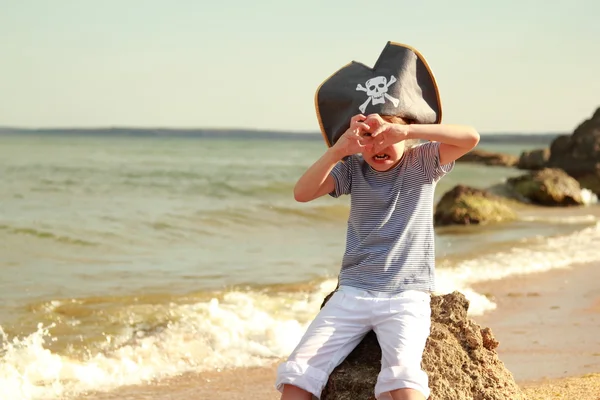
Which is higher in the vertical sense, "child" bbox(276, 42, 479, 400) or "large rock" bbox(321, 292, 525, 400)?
"child" bbox(276, 42, 479, 400)

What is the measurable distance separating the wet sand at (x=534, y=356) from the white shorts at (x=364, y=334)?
1355 mm

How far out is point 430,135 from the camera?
145 inches

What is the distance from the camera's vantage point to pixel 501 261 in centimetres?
1018

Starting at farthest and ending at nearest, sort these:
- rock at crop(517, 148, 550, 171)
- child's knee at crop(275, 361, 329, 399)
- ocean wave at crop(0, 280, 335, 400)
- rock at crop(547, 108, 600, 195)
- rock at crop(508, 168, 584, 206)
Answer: rock at crop(517, 148, 550, 171)
rock at crop(547, 108, 600, 195)
rock at crop(508, 168, 584, 206)
ocean wave at crop(0, 280, 335, 400)
child's knee at crop(275, 361, 329, 399)

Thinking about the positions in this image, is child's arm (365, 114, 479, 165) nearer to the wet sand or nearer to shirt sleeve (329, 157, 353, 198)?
A: shirt sleeve (329, 157, 353, 198)

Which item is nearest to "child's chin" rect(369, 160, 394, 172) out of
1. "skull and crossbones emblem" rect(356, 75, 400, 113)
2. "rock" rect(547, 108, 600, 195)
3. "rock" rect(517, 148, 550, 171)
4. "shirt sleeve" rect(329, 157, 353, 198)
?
"shirt sleeve" rect(329, 157, 353, 198)

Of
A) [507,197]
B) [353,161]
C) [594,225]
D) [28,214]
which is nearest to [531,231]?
[594,225]

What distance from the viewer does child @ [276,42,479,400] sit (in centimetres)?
350

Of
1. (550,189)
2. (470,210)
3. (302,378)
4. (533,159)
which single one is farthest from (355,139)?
(533,159)

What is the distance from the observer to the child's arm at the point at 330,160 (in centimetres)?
366

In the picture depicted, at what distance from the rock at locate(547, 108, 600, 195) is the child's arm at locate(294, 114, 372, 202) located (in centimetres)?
1941

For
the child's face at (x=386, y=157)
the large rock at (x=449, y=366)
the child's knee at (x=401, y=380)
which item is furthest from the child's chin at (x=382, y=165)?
the child's knee at (x=401, y=380)

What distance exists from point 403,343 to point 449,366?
33 cm

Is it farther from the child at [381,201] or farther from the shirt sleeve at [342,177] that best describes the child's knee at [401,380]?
Answer: the shirt sleeve at [342,177]
